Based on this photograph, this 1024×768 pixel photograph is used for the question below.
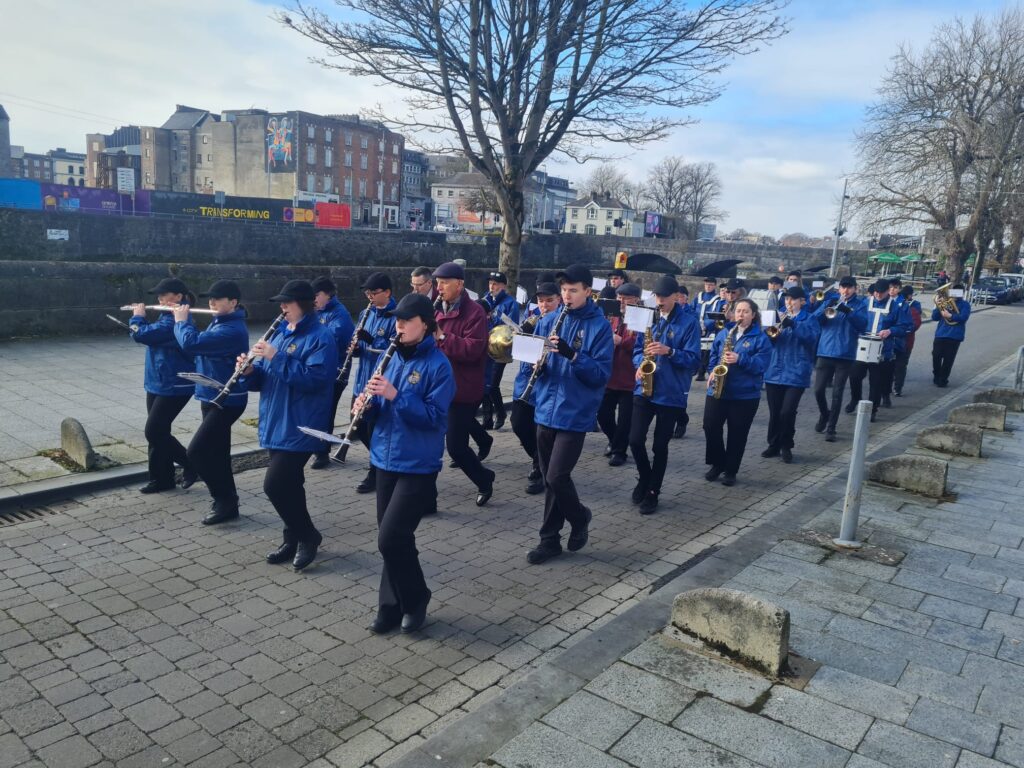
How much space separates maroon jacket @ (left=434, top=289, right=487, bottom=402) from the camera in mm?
6855

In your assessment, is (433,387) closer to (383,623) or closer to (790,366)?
(383,623)

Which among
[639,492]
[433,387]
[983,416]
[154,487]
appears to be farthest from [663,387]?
[983,416]

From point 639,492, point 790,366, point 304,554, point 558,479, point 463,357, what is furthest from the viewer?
point 790,366

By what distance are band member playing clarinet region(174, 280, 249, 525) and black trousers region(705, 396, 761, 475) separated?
4549mm

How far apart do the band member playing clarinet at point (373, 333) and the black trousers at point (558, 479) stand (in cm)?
174

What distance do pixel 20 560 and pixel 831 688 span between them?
17.7ft

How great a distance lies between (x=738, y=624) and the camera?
14.2ft

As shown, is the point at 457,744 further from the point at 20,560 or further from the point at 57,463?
the point at 57,463

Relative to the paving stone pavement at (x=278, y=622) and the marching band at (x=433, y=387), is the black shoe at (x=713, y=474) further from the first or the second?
the paving stone pavement at (x=278, y=622)

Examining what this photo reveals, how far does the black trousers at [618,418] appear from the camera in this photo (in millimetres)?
8680

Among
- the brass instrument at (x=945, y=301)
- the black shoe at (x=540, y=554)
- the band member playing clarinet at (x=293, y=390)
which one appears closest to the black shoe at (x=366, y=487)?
the band member playing clarinet at (x=293, y=390)

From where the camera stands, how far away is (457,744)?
3572mm

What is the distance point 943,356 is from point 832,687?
13179 millimetres

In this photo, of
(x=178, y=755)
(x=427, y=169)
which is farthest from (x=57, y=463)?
(x=427, y=169)
